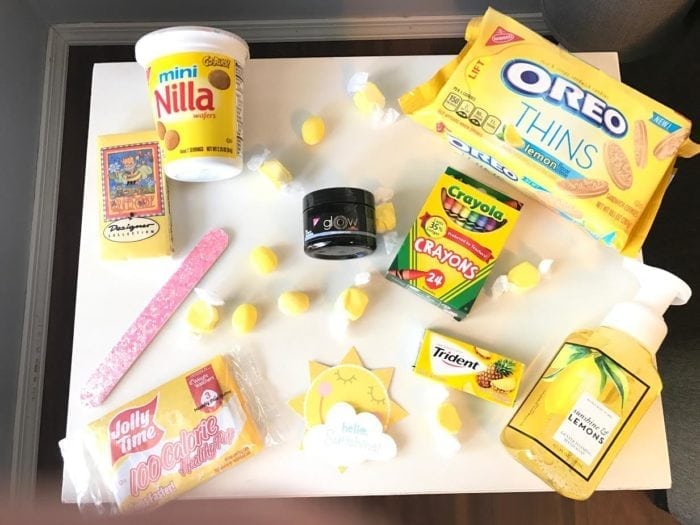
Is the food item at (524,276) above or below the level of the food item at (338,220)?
below

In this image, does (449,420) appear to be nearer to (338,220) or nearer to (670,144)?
(338,220)

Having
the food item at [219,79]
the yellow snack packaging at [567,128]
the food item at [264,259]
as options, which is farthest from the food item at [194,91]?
the yellow snack packaging at [567,128]

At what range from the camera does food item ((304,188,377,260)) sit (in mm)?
676

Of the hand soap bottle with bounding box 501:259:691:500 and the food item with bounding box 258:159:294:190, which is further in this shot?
the food item with bounding box 258:159:294:190

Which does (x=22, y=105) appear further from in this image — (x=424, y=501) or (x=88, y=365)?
(x=424, y=501)

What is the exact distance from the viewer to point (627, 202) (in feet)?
2.15

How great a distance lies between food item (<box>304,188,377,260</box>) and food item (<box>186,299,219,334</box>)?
12 centimetres

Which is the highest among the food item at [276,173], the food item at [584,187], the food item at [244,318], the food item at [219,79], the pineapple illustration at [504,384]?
the food item at [219,79]

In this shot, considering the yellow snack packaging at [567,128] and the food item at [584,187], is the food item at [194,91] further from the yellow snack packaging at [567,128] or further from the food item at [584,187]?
the food item at [584,187]

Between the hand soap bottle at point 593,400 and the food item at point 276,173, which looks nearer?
the hand soap bottle at point 593,400

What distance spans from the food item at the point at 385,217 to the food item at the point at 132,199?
0.23 meters

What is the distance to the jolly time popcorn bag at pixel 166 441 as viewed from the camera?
65 cm

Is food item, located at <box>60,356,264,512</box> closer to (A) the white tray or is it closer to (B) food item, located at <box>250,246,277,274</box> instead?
(A) the white tray

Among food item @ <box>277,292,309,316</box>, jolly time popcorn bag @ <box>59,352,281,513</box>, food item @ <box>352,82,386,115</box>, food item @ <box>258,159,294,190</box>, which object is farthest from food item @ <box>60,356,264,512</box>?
food item @ <box>352,82,386,115</box>
